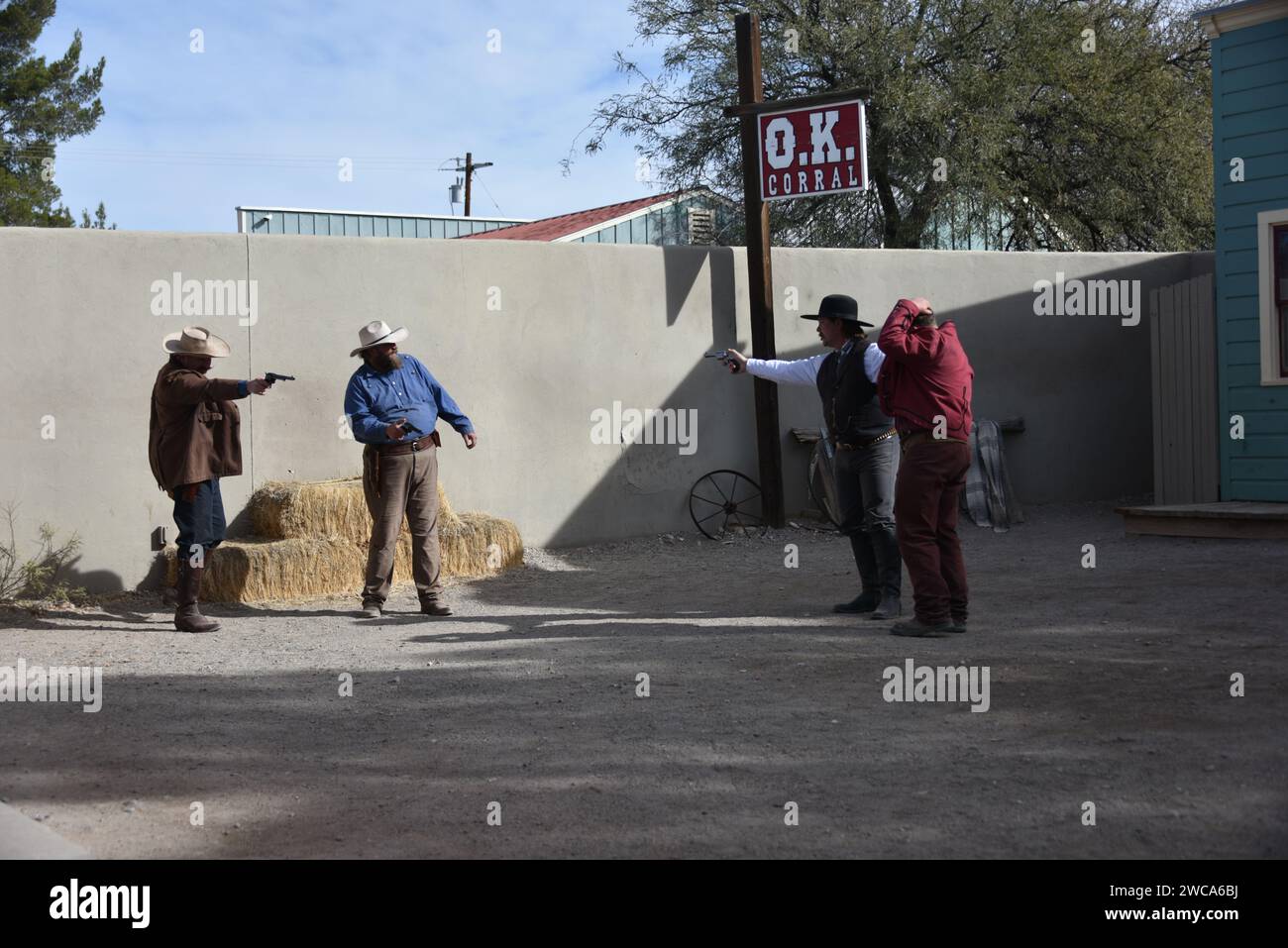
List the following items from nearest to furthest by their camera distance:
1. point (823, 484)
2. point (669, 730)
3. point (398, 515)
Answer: point (669, 730) → point (398, 515) → point (823, 484)

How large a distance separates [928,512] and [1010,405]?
279 inches

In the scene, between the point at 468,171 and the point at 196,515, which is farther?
Answer: the point at 468,171

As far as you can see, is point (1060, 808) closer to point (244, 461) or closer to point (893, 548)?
point (893, 548)

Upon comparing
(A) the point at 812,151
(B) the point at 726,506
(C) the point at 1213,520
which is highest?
(A) the point at 812,151

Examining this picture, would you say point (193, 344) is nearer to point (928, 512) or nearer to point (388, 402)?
point (388, 402)

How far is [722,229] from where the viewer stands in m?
23.1

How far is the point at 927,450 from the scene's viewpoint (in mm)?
7328

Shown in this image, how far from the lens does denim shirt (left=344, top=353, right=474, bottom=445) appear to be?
866 cm

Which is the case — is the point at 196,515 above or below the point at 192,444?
below

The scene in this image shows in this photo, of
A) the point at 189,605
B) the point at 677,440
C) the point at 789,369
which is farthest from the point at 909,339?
the point at 677,440

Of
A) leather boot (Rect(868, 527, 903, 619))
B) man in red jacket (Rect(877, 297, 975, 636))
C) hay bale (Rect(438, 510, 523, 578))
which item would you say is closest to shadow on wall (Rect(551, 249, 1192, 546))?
hay bale (Rect(438, 510, 523, 578))

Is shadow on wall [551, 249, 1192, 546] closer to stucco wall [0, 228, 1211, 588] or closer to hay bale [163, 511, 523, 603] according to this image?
stucco wall [0, 228, 1211, 588]

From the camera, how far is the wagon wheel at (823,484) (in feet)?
41.3
